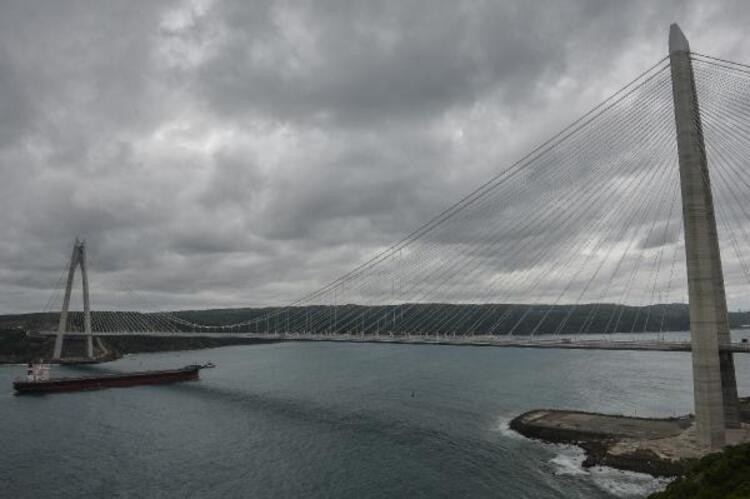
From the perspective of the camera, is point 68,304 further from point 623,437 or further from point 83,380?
point 623,437

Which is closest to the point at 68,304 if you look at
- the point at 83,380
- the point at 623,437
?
the point at 83,380

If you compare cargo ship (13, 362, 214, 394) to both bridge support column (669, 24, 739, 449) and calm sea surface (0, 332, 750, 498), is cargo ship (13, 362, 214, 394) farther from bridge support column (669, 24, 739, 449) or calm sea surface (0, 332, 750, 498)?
bridge support column (669, 24, 739, 449)

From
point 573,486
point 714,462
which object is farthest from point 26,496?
point 714,462

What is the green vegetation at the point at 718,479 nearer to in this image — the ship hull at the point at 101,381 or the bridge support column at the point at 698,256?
the bridge support column at the point at 698,256

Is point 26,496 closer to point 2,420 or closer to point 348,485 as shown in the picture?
point 348,485

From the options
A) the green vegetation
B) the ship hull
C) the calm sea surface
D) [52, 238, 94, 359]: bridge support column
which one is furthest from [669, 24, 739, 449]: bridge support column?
[52, 238, 94, 359]: bridge support column

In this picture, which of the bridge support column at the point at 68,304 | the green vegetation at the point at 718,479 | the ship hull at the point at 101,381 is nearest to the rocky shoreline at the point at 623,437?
the green vegetation at the point at 718,479
